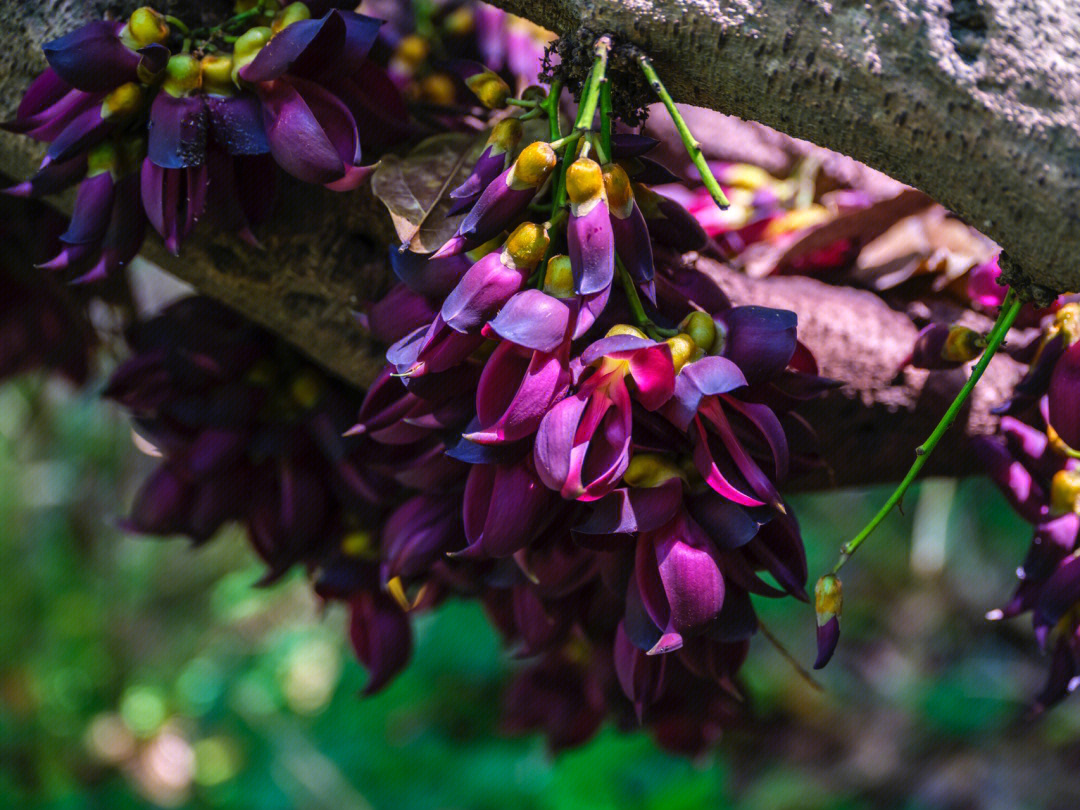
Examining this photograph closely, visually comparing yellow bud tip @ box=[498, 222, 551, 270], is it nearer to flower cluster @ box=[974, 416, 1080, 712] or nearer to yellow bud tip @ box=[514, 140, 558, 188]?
yellow bud tip @ box=[514, 140, 558, 188]

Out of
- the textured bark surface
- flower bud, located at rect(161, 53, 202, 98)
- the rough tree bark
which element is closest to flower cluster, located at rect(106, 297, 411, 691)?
the rough tree bark

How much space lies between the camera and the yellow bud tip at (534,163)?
1.27ft

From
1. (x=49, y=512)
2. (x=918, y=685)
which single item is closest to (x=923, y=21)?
(x=918, y=685)

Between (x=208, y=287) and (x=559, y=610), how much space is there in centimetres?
28

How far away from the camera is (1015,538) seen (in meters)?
1.94

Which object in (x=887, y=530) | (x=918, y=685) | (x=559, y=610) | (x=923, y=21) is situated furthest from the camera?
(x=887, y=530)

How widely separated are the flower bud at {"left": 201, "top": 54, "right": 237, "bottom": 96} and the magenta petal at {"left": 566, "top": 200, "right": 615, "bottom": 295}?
21 centimetres

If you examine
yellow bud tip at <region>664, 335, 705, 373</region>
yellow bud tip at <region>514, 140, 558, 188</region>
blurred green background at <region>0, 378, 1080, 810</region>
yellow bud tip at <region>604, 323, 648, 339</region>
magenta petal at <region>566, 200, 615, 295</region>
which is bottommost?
blurred green background at <region>0, 378, 1080, 810</region>

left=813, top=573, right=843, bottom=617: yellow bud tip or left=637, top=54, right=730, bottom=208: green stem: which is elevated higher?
left=637, top=54, right=730, bottom=208: green stem

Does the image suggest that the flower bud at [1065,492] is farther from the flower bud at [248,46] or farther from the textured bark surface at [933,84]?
the flower bud at [248,46]

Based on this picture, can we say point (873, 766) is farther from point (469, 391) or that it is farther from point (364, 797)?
point (469, 391)

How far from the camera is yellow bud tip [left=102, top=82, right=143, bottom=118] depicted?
1.54 ft

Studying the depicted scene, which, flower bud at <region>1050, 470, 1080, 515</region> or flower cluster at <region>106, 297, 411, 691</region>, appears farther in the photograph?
flower cluster at <region>106, 297, 411, 691</region>

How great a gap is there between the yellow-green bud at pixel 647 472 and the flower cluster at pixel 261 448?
23cm
